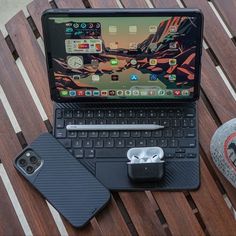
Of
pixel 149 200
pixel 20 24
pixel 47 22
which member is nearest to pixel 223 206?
pixel 149 200

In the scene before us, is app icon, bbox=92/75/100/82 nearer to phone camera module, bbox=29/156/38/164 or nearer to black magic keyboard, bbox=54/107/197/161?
black magic keyboard, bbox=54/107/197/161

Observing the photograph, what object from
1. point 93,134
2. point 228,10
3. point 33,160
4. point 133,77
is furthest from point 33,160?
point 228,10

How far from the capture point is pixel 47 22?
0.80 meters

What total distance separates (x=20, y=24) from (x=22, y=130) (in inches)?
8.5

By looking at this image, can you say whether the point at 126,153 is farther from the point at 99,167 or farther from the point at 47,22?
the point at 47,22

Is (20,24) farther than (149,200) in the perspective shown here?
Yes

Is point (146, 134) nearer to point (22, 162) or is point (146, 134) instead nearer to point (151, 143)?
point (151, 143)

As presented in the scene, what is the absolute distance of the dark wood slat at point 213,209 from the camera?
79 centimetres

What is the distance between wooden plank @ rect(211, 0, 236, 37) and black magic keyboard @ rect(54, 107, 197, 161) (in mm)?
198

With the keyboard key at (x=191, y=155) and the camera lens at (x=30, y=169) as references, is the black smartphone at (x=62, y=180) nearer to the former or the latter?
the camera lens at (x=30, y=169)

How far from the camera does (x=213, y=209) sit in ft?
2.63

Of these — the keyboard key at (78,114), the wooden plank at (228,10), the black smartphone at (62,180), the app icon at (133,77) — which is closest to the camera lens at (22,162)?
the black smartphone at (62,180)

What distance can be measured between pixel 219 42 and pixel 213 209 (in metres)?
0.31

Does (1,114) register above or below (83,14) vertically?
below
